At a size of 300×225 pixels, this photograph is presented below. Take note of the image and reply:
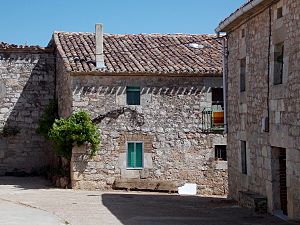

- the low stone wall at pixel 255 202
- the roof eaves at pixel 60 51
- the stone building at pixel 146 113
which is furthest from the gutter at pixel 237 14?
the roof eaves at pixel 60 51

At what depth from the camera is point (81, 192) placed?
728 inches

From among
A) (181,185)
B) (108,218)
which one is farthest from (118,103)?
(108,218)

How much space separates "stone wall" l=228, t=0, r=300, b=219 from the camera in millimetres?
11328

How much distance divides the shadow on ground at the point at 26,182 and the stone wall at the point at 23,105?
0.91 meters

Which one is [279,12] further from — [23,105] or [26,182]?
[23,105]

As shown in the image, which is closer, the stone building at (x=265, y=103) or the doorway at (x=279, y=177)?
the stone building at (x=265, y=103)

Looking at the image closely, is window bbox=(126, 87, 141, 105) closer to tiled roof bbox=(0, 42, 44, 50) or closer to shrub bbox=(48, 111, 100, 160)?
shrub bbox=(48, 111, 100, 160)

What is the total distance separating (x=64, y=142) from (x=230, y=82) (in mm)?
6489

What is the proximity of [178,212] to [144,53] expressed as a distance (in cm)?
958

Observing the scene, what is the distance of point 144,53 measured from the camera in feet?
71.6

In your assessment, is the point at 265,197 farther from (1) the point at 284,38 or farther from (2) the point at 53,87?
(2) the point at 53,87

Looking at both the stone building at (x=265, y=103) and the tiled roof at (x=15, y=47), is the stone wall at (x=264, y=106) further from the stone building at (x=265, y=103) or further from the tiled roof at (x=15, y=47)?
the tiled roof at (x=15, y=47)

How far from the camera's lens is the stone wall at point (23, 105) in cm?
2295

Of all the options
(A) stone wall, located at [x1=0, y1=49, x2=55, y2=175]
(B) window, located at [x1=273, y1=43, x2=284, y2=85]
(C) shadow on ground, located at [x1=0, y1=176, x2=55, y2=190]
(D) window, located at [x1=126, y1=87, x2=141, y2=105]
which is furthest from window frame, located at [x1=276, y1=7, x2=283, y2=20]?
(A) stone wall, located at [x1=0, y1=49, x2=55, y2=175]
